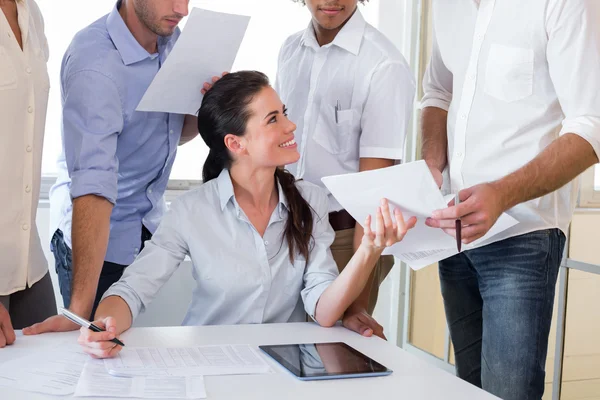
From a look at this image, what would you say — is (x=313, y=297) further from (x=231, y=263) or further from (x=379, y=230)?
(x=379, y=230)

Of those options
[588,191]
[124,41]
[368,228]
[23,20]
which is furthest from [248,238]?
[588,191]

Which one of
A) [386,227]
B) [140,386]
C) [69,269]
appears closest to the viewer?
[140,386]

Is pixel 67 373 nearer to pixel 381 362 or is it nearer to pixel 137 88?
pixel 381 362

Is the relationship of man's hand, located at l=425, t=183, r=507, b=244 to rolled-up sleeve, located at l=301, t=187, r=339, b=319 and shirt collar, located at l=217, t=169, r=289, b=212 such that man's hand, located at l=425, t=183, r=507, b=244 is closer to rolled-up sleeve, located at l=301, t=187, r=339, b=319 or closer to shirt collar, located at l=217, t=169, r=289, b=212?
rolled-up sleeve, located at l=301, t=187, r=339, b=319

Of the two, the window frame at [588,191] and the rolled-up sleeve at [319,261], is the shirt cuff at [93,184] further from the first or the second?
the window frame at [588,191]

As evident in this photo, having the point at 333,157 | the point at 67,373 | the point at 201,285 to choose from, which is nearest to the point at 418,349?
the point at 333,157

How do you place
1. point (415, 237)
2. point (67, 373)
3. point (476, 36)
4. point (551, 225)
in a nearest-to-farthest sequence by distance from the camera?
point (67, 373)
point (415, 237)
point (551, 225)
point (476, 36)

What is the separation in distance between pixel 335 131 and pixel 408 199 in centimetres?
78

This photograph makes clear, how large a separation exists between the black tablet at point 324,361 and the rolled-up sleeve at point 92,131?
2.29 feet

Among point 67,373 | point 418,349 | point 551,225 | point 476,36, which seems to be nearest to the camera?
point 67,373

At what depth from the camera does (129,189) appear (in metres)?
2.09

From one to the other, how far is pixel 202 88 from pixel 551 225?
102cm

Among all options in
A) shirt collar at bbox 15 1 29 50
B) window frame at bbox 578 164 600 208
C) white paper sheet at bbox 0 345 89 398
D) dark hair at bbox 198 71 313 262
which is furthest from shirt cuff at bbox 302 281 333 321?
window frame at bbox 578 164 600 208

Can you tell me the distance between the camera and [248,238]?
1.87 m
